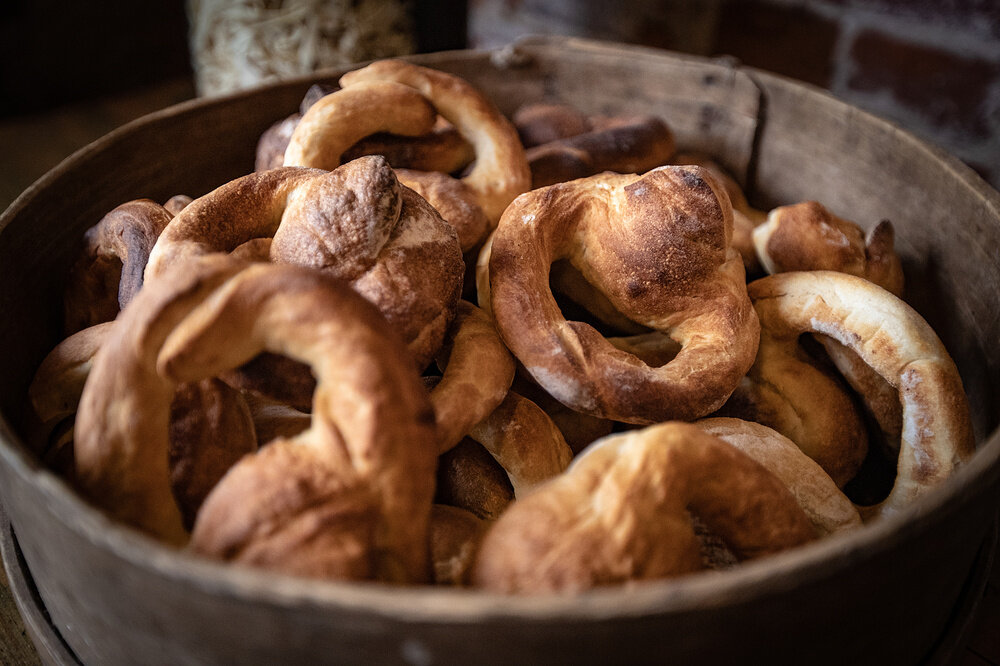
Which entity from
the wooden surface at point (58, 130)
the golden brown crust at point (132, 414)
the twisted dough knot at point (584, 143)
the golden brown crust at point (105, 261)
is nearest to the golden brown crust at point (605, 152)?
the twisted dough knot at point (584, 143)

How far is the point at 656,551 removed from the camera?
0.62 m

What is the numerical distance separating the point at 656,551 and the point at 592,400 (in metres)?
0.23

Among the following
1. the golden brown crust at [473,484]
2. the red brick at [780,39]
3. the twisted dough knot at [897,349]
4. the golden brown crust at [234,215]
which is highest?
the golden brown crust at [234,215]

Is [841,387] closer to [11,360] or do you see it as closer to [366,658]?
[366,658]

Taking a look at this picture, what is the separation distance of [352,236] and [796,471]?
541mm

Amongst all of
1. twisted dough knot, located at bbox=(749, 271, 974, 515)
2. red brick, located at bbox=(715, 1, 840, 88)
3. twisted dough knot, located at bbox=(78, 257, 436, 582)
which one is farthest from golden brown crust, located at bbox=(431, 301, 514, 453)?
red brick, located at bbox=(715, 1, 840, 88)

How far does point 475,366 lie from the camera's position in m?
0.83

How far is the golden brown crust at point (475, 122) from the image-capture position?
111 cm

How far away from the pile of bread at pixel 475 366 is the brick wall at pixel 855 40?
0.88 meters

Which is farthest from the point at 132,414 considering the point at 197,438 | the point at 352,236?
the point at 352,236

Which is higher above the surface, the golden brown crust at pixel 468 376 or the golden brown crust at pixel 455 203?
the golden brown crust at pixel 455 203

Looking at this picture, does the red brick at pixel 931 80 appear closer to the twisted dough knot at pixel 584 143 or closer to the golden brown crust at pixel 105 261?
the twisted dough knot at pixel 584 143

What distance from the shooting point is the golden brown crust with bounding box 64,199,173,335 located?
0.95 meters

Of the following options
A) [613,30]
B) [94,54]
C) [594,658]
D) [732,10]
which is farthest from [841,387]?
[94,54]
